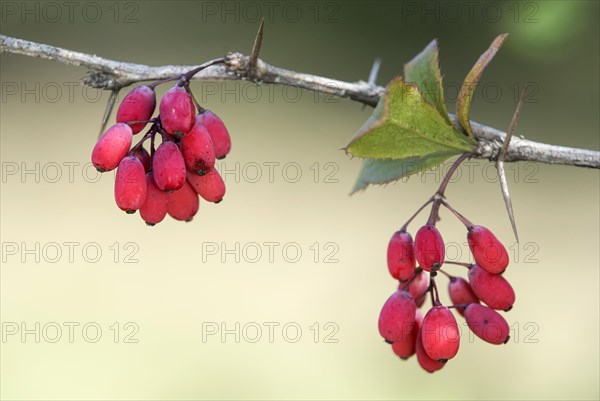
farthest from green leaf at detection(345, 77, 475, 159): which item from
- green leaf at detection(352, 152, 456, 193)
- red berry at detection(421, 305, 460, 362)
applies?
red berry at detection(421, 305, 460, 362)

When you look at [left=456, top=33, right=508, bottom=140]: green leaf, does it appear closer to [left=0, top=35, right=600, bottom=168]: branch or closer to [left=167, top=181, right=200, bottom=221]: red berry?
[left=0, top=35, right=600, bottom=168]: branch

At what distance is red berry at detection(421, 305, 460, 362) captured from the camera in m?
0.49

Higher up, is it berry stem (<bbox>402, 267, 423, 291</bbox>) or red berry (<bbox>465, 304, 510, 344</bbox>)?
berry stem (<bbox>402, 267, 423, 291</bbox>)

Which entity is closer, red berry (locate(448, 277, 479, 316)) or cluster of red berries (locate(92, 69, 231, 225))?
cluster of red berries (locate(92, 69, 231, 225))

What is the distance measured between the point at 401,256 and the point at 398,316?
0.04m

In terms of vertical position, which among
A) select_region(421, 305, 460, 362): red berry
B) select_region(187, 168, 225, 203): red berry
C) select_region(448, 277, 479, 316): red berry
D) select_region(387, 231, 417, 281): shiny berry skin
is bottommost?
select_region(421, 305, 460, 362): red berry

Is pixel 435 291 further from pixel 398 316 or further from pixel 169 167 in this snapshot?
pixel 169 167

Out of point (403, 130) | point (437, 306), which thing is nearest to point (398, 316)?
point (437, 306)

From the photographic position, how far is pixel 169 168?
18.4 inches

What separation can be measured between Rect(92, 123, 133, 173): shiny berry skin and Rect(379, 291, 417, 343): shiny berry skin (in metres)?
0.21

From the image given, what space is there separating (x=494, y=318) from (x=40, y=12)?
5.95ft

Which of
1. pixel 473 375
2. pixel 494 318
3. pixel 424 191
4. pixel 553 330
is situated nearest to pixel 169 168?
pixel 494 318

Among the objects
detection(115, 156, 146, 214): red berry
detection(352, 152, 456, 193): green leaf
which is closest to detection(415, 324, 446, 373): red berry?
detection(352, 152, 456, 193): green leaf

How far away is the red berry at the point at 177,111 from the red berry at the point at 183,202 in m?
0.06
